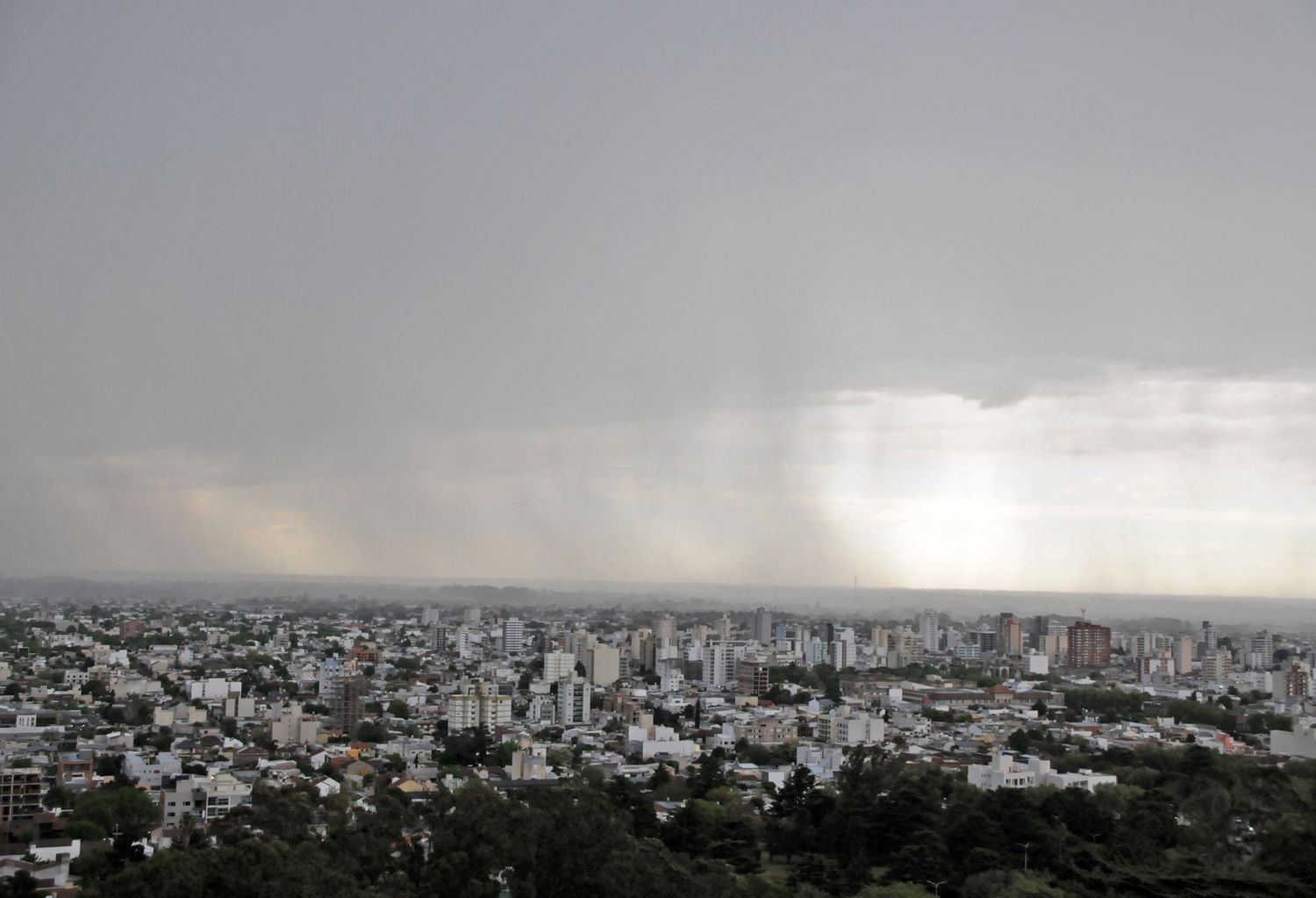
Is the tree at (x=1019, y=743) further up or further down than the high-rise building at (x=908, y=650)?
further up

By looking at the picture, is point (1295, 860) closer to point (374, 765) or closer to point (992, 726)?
point (374, 765)

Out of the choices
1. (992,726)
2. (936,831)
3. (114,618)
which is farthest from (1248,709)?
(114,618)

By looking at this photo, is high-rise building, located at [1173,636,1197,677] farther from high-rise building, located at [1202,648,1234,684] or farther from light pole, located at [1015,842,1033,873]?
light pole, located at [1015,842,1033,873]

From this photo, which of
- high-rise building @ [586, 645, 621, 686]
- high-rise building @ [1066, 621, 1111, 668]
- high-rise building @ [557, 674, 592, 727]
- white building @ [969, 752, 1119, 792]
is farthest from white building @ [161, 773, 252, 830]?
high-rise building @ [1066, 621, 1111, 668]

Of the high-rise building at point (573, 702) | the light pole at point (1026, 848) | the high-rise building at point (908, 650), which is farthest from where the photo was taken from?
the high-rise building at point (908, 650)

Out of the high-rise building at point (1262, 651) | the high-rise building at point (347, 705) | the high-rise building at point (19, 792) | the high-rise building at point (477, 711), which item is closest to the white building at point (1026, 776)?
the high-rise building at point (477, 711)

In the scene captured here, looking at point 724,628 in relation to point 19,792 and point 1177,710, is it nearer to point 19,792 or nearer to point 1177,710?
point 1177,710

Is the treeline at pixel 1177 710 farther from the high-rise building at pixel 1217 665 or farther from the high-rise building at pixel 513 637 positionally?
the high-rise building at pixel 513 637
